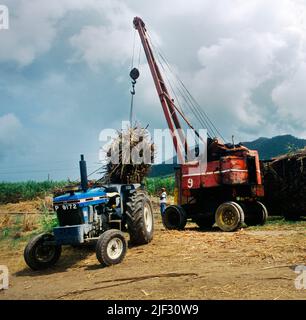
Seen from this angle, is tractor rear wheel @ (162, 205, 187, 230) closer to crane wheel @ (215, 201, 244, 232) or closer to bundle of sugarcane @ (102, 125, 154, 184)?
crane wheel @ (215, 201, 244, 232)

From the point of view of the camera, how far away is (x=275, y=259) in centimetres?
723

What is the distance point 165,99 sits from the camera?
1972cm

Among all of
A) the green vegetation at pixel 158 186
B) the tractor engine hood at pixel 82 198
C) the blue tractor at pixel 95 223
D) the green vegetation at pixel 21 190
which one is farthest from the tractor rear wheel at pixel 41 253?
the green vegetation at pixel 21 190

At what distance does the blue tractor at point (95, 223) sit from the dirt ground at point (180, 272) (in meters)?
0.31

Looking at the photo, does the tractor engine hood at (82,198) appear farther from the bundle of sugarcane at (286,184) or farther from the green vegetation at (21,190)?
the green vegetation at (21,190)

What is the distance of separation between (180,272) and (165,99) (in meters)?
14.0

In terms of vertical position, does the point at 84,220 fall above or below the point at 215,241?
above

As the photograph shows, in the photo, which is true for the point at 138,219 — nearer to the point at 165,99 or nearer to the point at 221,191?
the point at 221,191

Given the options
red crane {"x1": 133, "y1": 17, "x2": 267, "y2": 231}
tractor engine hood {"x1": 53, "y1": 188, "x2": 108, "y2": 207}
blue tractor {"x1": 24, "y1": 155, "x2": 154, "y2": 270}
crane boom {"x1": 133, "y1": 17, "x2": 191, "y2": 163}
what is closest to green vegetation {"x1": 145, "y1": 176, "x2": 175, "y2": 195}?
crane boom {"x1": 133, "y1": 17, "x2": 191, "y2": 163}

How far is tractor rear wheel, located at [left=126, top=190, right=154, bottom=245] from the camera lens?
903 centimetres
